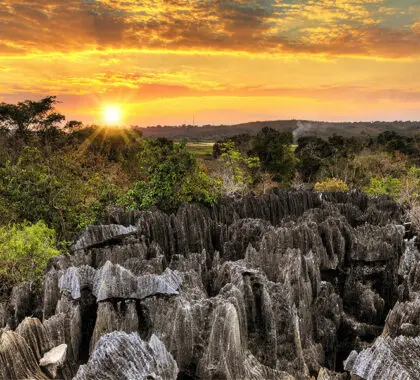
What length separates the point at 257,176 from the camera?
72.9 metres

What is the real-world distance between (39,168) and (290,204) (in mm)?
21578

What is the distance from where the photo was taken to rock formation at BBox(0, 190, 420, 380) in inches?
428

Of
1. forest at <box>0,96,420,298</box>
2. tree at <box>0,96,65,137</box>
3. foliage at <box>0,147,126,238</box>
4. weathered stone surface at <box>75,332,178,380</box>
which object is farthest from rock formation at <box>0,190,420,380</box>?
tree at <box>0,96,65,137</box>

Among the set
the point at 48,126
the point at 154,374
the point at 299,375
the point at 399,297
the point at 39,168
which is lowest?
the point at 299,375

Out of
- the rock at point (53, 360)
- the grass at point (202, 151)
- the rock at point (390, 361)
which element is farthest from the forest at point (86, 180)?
the grass at point (202, 151)

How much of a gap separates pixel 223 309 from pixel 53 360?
17.3 ft

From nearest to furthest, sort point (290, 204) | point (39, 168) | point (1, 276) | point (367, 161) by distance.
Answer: point (1, 276), point (290, 204), point (39, 168), point (367, 161)

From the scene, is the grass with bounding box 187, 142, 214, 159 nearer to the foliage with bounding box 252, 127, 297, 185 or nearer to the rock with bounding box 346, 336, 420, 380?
the foliage with bounding box 252, 127, 297, 185

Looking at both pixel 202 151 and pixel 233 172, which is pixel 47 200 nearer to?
pixel 233 172

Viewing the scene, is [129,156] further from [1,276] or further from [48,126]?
[1,276]

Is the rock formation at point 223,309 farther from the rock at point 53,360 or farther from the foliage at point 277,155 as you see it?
the foliage at point 277,155

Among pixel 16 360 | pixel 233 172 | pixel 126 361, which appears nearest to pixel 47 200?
pixel 16 360

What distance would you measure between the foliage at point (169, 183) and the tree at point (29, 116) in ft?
129

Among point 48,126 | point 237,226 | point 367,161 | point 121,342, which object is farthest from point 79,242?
point 367,161
